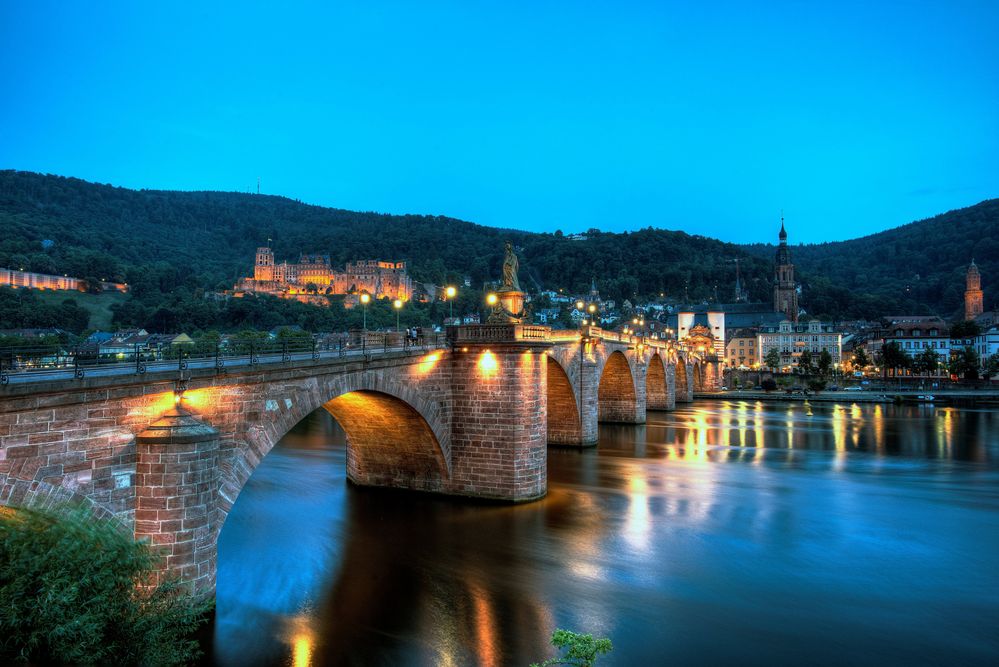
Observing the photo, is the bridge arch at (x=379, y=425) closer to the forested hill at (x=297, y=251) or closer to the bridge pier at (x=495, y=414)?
the bridge pier at (x=495, y=414)

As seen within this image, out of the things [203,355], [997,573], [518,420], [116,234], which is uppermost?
[116,234]

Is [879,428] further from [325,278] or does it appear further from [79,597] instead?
[325,278]

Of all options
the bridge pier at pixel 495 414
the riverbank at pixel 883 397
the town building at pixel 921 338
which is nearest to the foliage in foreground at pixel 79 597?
the bridge pier at pixel 495 414

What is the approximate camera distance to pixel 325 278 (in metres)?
170

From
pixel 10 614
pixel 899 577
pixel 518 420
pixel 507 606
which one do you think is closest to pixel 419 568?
pixel 507 606

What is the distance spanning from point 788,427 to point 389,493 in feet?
127

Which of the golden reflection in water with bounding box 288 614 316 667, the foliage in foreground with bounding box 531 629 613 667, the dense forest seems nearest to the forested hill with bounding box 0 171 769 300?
the dense forest

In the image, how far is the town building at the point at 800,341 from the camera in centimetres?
11362

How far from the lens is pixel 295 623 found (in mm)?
13656

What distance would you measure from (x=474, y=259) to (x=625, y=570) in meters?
173

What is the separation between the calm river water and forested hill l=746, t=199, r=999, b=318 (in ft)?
435

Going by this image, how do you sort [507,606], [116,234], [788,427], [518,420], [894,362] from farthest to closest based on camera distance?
[116,234] < [894,362] < [788,427] < [518,420] < [507,606]

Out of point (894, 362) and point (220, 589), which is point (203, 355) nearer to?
point (220, 589)

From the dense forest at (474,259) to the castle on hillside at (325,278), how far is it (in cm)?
806
